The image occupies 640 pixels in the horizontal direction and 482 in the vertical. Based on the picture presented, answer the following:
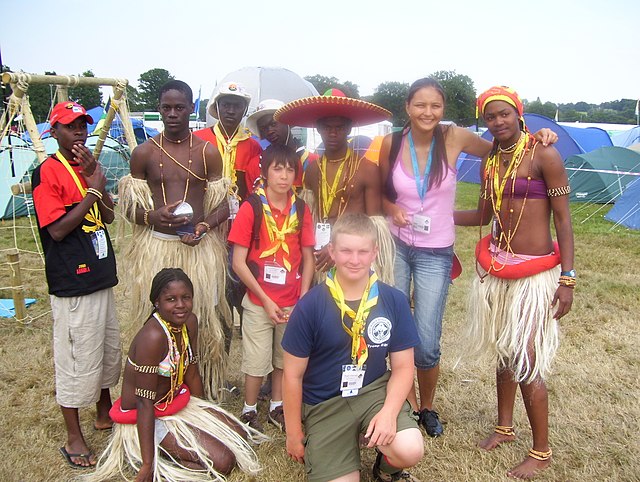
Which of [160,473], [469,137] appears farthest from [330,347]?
[469,137]

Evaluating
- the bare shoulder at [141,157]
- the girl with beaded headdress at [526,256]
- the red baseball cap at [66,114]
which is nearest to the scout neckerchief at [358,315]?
the girl with beaded headdress at [526,256]

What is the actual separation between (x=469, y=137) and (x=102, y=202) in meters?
2.08

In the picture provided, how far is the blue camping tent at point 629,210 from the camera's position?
368 inches

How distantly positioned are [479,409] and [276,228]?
5.86ft

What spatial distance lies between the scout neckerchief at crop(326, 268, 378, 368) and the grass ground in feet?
2.56

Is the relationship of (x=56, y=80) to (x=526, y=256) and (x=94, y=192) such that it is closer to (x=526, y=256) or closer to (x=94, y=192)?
(x=94, y=192)

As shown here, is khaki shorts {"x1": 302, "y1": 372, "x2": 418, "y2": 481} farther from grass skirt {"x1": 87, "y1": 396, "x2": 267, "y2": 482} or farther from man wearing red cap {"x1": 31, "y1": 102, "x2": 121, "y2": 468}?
man wearing red cap {"x1": 31, "y1": 102, "x2": 121, "y2": 468}

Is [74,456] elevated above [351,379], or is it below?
below

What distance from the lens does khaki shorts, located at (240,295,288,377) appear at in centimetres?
305

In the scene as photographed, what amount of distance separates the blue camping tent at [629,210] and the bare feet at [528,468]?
8050 mm

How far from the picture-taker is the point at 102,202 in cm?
280

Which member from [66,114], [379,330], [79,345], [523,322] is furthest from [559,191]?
[79,345]

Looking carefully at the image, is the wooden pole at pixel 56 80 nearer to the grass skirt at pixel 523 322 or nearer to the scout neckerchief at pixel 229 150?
the scout neckerchief at pixel 229 150

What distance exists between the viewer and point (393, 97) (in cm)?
4803
